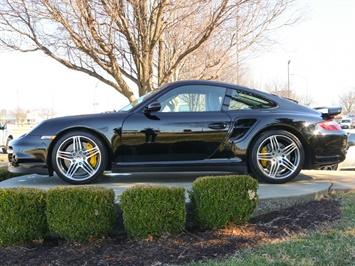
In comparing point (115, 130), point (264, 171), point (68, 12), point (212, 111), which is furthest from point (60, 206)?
point (68, 12)

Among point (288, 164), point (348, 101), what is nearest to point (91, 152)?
point (288, 164)

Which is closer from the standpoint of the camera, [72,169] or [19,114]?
[72,169]

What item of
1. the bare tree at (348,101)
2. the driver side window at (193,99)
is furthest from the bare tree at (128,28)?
the bare tree at (348,101)

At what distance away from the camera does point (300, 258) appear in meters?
2.45

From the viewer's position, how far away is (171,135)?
13.7 feet

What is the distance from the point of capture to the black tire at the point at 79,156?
421cm

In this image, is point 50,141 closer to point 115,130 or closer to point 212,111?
point 115,130

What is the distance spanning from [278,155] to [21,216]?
2864mm

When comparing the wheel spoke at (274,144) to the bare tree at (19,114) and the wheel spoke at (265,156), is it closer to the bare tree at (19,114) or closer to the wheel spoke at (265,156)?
the wheel spoke at (265,156)

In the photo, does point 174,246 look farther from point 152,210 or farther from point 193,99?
point 193,99

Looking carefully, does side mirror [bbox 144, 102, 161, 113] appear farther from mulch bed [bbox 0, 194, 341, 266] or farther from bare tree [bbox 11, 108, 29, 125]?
bare tree [bbox 11, 108, 29, 125]

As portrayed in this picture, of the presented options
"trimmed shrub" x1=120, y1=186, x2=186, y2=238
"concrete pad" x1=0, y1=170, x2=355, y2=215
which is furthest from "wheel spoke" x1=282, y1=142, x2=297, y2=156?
"trimmed shrub" x1=120, y1=186, x2=186, y2=238

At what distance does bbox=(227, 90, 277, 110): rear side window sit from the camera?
4398 millimetres

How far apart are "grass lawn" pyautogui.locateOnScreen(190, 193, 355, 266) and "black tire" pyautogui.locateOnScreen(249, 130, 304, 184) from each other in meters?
1.26
